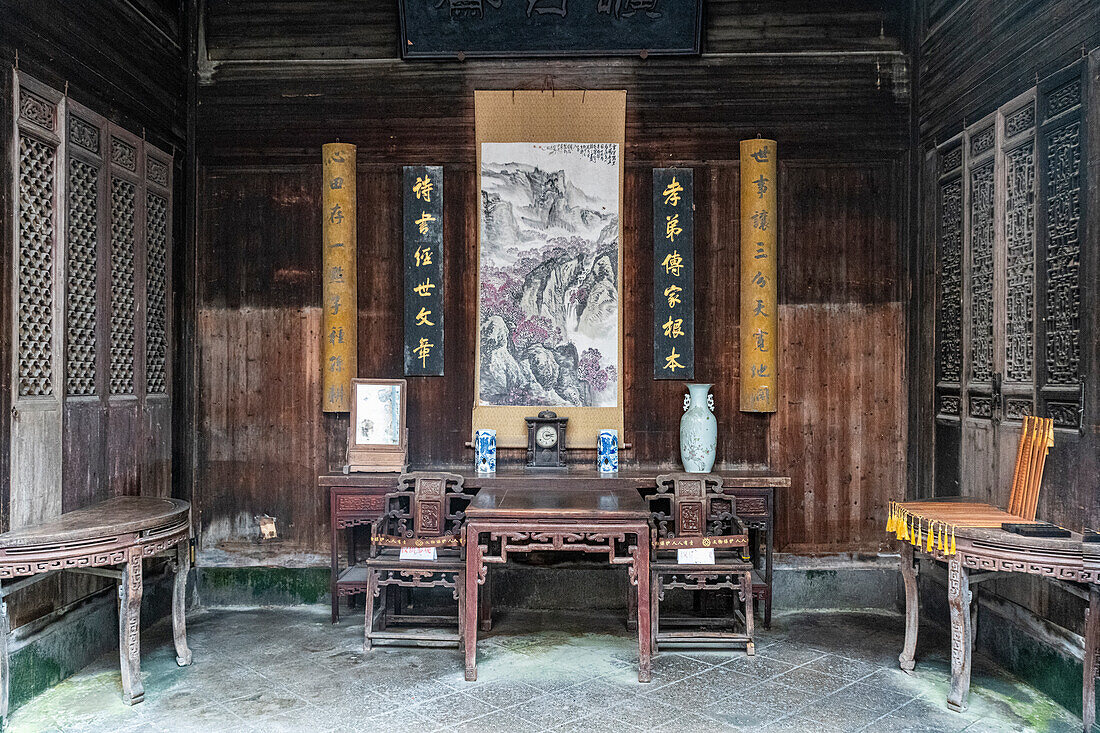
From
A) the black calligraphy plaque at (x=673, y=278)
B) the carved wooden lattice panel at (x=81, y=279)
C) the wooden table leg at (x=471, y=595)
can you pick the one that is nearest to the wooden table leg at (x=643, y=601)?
the wooden table leg at (x=471, y=595)

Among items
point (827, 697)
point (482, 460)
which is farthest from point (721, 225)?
point (827, 697)

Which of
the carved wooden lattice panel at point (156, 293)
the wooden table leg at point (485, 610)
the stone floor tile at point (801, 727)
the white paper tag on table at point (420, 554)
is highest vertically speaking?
the carved wooden lattice panel at point (156, 293)

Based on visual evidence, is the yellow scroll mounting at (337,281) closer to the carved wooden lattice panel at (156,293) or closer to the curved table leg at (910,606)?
the carved wooden lattice panel at (156,293)

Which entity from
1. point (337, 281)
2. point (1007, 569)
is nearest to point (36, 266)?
point (337, 281)

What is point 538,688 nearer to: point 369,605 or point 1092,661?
point 369,605

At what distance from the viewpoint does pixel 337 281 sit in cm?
482

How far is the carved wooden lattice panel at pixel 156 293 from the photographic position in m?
4.49

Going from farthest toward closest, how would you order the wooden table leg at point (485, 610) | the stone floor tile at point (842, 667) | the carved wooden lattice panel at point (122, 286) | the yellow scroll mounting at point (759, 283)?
1. the yellow scroll mounting at point (759, 283)
2. the wooden table leg at point (485, 610)
3. the carved wooden lattice panel at point (122, 286)
4. the stone floor tile at point (842, 667)

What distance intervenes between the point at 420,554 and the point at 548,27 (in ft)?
10.5

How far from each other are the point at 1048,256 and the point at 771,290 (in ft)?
5.05

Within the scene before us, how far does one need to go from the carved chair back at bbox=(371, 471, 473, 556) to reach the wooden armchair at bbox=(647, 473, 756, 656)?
103 centimetres

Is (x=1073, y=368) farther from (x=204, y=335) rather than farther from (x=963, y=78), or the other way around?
(x=204, y=335)

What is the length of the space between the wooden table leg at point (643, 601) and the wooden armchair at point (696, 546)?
24cm

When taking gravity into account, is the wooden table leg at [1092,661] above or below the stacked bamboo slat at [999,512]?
below
